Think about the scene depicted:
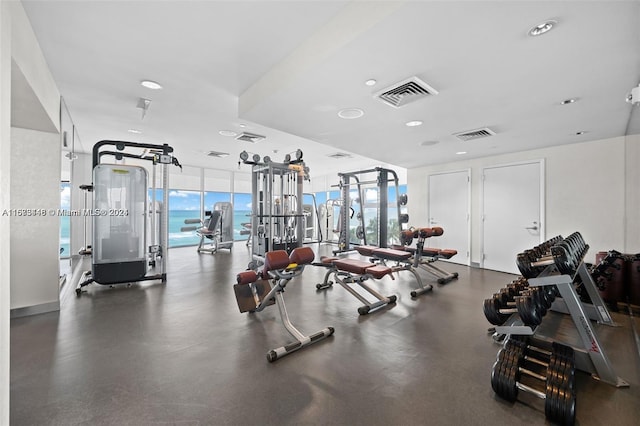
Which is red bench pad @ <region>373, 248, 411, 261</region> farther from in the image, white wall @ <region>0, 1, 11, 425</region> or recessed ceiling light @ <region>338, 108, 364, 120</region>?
white wall @ <region>0, 1, 11, 425</region>

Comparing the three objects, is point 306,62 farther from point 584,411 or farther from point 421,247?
point 421,247

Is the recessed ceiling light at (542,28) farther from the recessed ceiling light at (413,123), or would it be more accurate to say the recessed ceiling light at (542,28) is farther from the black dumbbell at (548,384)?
the black dumbbell at (548,384)

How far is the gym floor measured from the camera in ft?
5.24

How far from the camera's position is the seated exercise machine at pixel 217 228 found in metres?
7.52

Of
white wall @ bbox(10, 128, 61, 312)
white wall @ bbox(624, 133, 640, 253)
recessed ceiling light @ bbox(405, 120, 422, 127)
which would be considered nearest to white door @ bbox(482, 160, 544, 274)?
white wall @ bbox(624, 133, 640, 253)

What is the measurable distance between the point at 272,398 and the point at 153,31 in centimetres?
287

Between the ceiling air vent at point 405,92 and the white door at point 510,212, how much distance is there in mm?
3630

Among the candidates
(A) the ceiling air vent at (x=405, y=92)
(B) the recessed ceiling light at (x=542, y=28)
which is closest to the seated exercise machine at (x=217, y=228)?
(A) the ceiling air vent at (x=405, y=92)

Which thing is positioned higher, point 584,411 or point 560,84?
point 560,84

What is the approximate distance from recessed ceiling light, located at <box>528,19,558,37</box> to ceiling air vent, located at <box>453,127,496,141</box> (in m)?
2.18

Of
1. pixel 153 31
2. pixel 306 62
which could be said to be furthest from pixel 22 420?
pixel 306 62

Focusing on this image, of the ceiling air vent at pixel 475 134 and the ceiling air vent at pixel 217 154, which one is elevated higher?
the ceiling air vent at pixel 217 154

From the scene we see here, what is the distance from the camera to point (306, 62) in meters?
2.23

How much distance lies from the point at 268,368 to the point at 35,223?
3.13 meters
